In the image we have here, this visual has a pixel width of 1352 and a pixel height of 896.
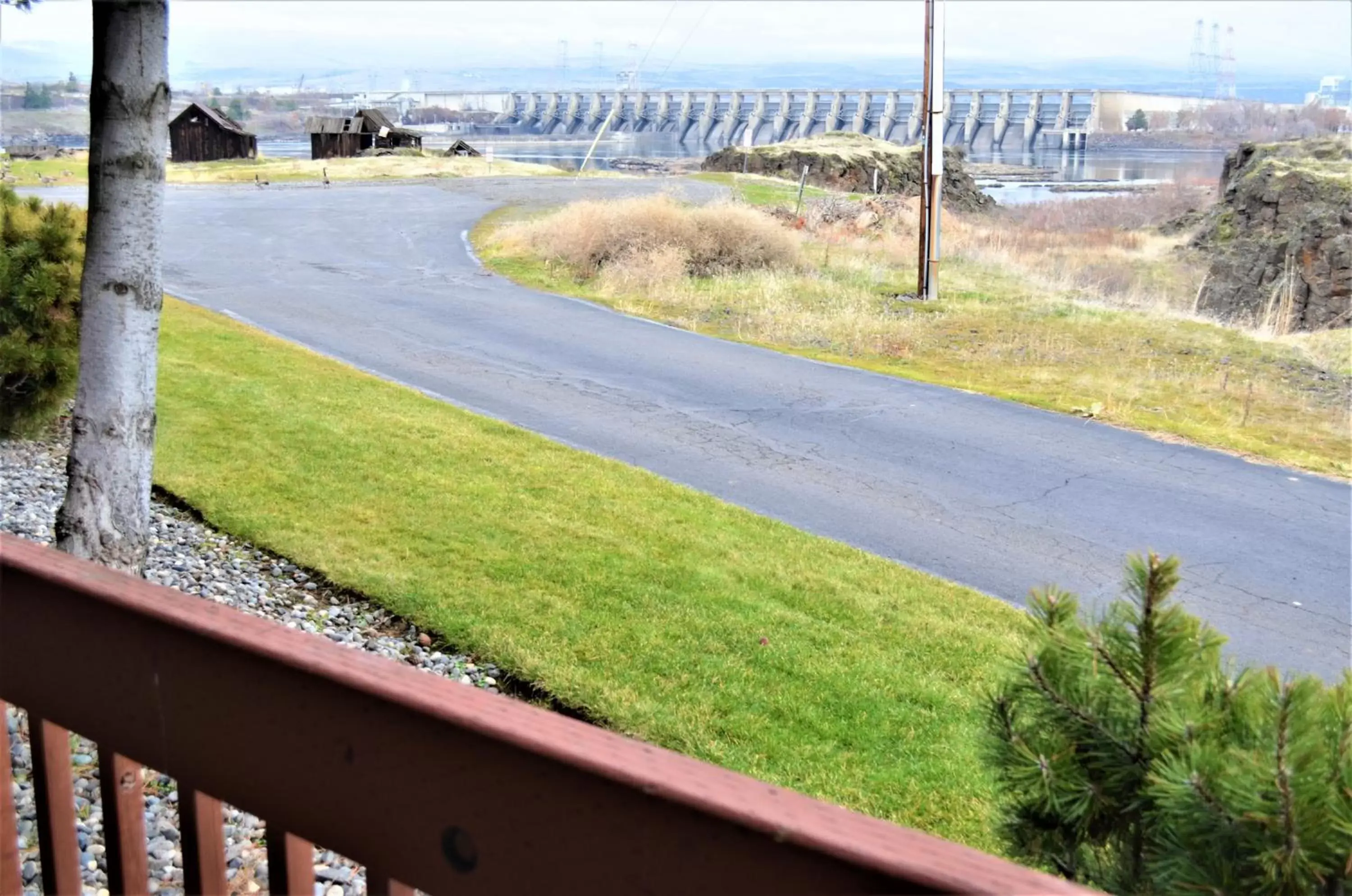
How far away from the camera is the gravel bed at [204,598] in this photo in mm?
4355

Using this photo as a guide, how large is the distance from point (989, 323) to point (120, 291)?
15.7m

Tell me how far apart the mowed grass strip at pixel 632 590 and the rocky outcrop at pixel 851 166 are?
45.9 metres

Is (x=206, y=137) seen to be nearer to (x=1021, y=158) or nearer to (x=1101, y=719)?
(x=1021, y=158)

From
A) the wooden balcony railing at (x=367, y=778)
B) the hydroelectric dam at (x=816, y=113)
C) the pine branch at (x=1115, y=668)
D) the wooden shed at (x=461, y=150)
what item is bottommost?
the pine branch at (x=1115, y=668)

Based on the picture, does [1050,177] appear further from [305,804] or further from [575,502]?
[305,804]

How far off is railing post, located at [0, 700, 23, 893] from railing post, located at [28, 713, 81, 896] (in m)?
0.09

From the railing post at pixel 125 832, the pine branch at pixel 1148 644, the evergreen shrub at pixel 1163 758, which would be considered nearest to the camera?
the railing post at pixel 125 832

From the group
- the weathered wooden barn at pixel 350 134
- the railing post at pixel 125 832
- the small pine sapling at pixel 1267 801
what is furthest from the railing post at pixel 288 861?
the weathered wooden barn at pixel 350 134

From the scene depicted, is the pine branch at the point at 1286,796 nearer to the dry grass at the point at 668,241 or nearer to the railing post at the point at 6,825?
the railing post at the point at 6,825

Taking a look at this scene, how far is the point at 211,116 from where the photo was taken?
6600 cm

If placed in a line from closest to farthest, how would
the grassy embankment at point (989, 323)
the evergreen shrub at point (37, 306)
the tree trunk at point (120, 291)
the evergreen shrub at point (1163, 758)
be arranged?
1. the evergreen shrub at point (1163, 758)
2. the tree trunk at point (120, 291)
3. the evergreen shrub at point (37, 306)
4. the grassy embankment at point (989, 323)

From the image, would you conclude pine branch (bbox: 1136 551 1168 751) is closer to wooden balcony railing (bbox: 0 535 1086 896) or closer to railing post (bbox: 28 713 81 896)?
wooden balcony railing (bbox: 0 535 1086 896)

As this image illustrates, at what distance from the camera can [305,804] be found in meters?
1.68

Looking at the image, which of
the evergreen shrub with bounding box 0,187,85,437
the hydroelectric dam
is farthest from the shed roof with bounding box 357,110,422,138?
the evergreen shrub with bounding box 0,187,85,437
